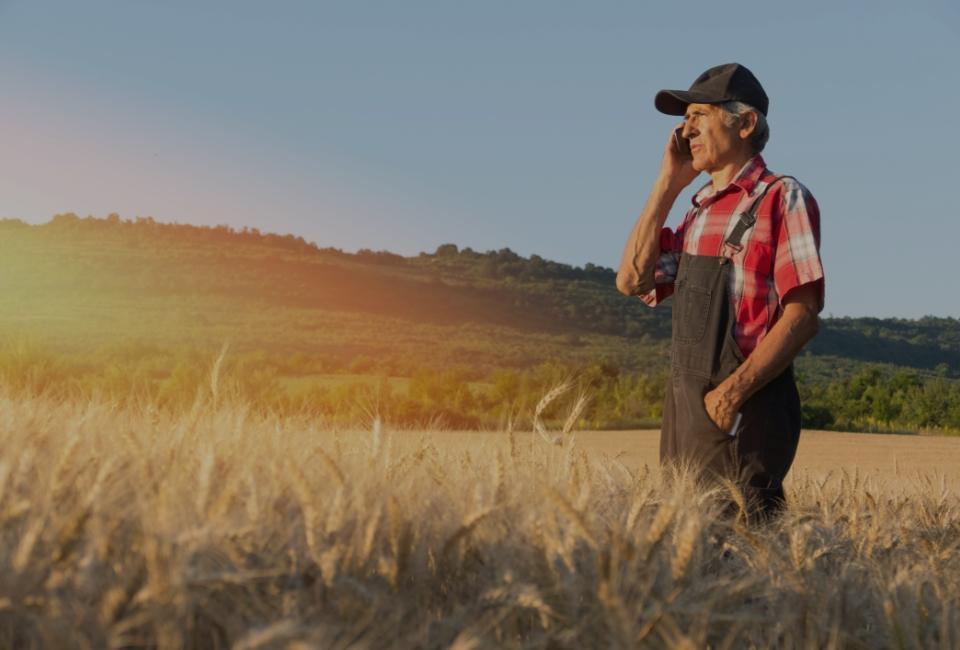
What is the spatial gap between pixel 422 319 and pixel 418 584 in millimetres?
82539

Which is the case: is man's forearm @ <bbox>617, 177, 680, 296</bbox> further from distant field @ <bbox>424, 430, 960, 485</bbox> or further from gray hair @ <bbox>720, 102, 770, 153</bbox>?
distant field @ <bbox>424, 430, 960, 485</bbox>

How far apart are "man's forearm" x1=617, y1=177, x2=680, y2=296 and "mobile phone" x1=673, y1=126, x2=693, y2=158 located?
0.56ft

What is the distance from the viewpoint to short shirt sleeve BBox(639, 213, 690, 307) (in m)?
4.64

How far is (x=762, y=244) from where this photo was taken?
4137 millimetres

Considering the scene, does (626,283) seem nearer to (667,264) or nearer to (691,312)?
(667,264)

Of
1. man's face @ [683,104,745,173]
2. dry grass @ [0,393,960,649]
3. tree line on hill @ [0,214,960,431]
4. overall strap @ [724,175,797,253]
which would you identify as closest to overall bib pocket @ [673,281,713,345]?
overall strap @ [724,175,797,253]

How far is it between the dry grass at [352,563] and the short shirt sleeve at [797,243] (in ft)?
3.82

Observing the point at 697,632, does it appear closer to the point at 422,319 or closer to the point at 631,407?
the point at 631,407

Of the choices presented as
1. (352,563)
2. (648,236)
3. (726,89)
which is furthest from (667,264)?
(352,563)

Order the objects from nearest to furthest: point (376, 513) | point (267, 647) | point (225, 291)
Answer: point (267, 647), point (376, 513), point (225, 291)

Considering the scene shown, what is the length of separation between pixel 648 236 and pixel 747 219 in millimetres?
520

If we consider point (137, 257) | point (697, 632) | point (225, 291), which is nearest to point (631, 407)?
point (697, 632)

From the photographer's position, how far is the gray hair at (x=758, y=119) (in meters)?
4.36

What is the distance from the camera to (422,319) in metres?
84.7
